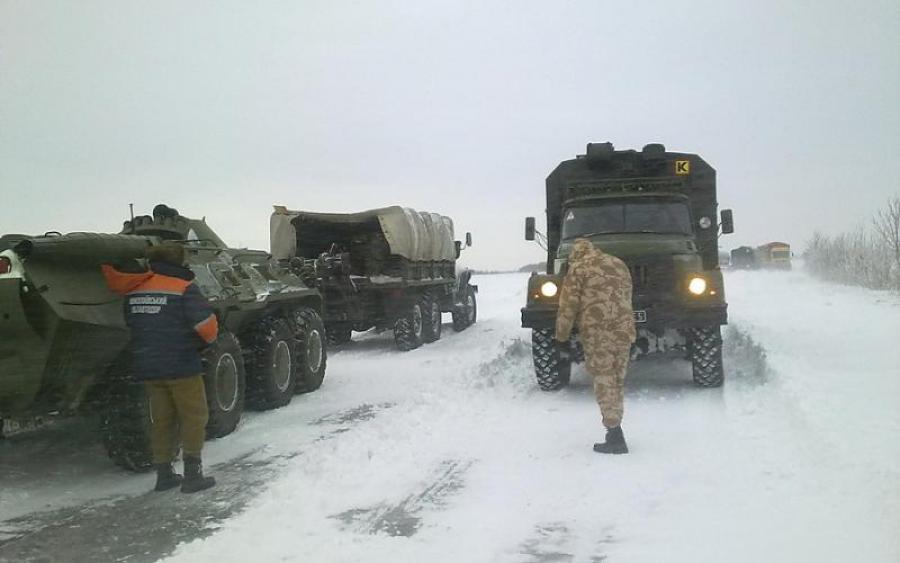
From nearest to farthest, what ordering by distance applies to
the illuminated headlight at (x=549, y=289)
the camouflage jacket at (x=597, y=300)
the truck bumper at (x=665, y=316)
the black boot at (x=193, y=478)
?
the black boot at (x=193, y=478), the camouflage jacket at (x=597, y=300), the truck bumper at (x=665, y=316), the illuminated headlight at (x=549, y=289)

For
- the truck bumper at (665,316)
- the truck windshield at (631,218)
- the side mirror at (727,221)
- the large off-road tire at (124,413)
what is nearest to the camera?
the large off-road tire at (124,413)

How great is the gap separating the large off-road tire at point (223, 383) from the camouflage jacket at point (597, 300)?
3030mm

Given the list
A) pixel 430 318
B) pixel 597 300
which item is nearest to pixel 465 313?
pixel 430 318

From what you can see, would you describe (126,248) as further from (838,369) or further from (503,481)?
(838,369)

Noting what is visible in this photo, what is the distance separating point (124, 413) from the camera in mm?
5414

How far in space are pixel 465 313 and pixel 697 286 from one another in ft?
35.8

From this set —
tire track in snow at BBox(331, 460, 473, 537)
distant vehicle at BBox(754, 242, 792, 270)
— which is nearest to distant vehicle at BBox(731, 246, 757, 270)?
distant vehicle at BBox(754, 242, 792, 270)

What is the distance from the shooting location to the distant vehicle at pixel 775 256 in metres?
69.3

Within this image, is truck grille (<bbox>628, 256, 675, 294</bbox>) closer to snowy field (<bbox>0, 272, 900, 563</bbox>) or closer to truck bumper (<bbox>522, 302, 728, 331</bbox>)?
truck bumper (<bbox>522, 302, 728, 331</bbox>)

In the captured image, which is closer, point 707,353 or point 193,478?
point 193,478

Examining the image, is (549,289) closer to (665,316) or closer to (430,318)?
(665,316)

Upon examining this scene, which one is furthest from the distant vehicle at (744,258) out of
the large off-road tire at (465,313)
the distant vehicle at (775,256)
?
the large off-road tire at (465,313)

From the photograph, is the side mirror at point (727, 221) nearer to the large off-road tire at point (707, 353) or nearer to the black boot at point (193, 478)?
the large off-road tire at point (707, 353)

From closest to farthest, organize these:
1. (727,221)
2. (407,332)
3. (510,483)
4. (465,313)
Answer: (510,483) < (727,221) < (407,332) < (465,313)
